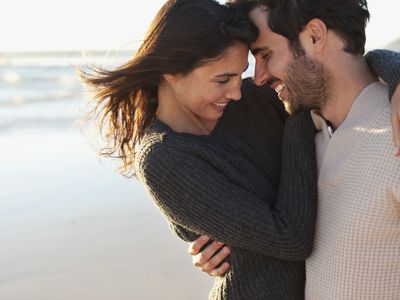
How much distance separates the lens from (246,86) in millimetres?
2623

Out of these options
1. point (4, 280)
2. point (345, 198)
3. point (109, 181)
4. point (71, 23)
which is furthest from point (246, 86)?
point (71, 23)

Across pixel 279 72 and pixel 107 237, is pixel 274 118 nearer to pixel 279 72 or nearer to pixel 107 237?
pixel 279 72

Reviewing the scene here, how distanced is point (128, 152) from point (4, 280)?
1.50 meters

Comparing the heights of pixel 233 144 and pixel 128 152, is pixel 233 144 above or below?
above

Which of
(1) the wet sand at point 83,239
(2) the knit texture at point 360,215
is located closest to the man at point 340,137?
(2) the knit texture at point 360,215

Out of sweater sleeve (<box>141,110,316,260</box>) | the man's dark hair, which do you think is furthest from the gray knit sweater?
the man's dark hair

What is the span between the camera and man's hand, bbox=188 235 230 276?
Result: 2.23 metres

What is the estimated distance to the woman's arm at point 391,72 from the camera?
1907 millimetres

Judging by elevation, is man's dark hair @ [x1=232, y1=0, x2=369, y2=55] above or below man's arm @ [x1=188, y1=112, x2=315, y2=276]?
above

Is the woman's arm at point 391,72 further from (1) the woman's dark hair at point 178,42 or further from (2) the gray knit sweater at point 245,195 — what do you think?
(1) the woman's dark hair at point 178,42

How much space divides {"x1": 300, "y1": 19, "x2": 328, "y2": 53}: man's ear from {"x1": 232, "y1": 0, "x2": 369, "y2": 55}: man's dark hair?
0.6 inches

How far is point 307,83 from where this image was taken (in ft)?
7.57

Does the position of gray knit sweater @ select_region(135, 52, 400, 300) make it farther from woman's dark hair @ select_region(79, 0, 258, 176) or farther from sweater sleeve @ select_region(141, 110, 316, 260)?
woman's dark hair @ select_region(79, 0, 258, 176)

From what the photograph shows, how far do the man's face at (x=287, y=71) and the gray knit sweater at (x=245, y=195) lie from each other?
0.09 meters
